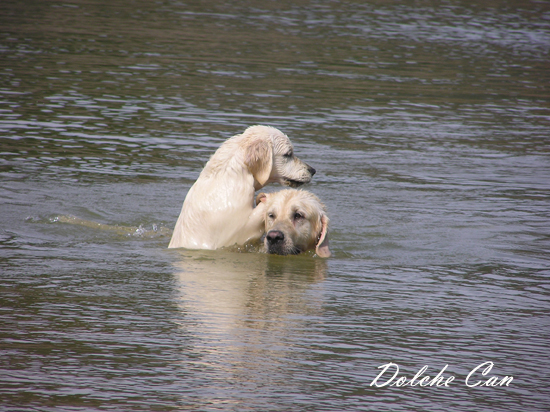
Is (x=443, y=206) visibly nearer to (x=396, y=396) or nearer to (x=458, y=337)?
(x=458, y=337)

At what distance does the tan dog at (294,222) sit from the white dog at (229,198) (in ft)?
0.45

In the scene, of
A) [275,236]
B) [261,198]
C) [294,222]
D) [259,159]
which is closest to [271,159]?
[259,159]

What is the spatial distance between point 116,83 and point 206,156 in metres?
5.87

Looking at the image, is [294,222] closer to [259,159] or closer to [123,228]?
[259,159]

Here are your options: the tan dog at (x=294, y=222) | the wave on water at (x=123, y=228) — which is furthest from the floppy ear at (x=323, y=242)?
the wave on water at (x=123, y=228)

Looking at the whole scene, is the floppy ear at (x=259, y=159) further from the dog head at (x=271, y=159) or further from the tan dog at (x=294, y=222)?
the tan dog at (x=294, y=222)

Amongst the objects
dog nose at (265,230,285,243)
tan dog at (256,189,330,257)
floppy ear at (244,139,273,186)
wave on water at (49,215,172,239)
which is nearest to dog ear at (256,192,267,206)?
tan dog at (256,189,330,257)

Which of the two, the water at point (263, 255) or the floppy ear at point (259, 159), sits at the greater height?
the floppy ear at point (259, 159)

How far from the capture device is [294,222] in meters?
8.28

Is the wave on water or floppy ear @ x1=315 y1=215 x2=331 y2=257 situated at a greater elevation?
floppy ear @ x1=315 y1=215 x2=331 y2=257

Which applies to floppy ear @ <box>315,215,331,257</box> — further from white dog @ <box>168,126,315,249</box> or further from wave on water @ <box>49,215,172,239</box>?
wave on water @ <box>49,215,172,239</box>

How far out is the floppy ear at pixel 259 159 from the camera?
816cm

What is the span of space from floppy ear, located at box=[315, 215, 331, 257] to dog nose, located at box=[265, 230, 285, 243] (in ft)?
1.57

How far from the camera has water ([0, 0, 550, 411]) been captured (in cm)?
505
